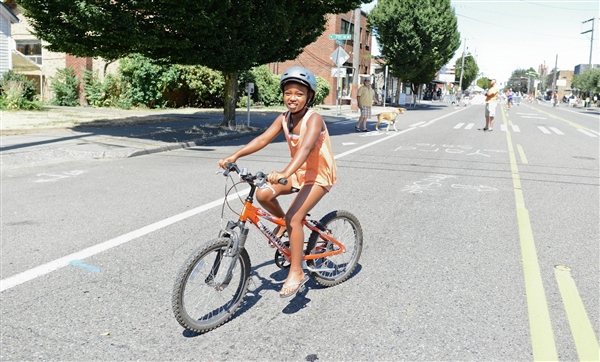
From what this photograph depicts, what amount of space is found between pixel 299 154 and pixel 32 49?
36.3m

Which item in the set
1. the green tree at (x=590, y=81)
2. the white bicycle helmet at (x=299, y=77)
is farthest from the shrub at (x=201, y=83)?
the green tree at (x=590, y=81)

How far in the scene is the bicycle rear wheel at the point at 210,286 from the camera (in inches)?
130

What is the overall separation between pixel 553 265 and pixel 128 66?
25686mm

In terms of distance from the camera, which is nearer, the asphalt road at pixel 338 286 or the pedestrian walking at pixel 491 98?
the asphalt road at pixel 338 286

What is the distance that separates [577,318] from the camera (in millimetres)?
3785

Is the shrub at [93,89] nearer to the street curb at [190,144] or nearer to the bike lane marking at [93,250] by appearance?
the street curb at [190,144]

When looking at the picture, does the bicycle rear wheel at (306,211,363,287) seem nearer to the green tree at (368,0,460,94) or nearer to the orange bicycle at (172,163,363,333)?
the orange bicycle at (172,163,363,333)

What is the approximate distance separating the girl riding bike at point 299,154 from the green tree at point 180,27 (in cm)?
1018

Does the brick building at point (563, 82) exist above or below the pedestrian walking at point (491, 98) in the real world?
above

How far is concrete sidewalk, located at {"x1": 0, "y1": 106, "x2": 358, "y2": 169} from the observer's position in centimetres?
1121

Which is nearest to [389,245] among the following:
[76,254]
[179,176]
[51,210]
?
[76,254]

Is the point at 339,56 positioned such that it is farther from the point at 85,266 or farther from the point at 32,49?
the point at 85,266

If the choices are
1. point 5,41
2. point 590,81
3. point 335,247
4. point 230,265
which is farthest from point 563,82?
point 230,265

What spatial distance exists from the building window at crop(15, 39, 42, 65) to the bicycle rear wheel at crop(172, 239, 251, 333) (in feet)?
115
